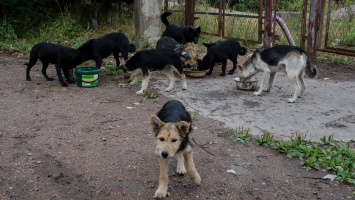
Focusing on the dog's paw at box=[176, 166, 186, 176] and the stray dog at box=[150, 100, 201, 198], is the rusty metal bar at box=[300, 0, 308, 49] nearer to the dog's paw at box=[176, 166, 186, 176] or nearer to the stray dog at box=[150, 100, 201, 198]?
the stray dog at box=[150, 100, 201, 198]

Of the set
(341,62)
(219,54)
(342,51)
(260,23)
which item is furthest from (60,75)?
(341,62)

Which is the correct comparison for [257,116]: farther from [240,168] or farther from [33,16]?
[33,16]

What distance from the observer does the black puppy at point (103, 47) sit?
8.16m

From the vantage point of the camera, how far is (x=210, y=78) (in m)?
8.95

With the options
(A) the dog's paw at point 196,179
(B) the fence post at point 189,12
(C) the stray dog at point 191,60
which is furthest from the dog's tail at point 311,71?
(B) the fence post at point 189,12

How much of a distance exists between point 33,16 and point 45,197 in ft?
35.6

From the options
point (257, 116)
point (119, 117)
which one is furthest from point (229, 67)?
point (119, 117)

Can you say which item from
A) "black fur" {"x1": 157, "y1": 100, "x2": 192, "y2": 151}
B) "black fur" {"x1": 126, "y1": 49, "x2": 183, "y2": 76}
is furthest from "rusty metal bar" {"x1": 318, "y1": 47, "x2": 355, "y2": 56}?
"black fur" {"x1": 157, "y1": 100, "x2": 192, "y2": 151}

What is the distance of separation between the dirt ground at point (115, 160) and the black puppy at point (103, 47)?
154 centimetres

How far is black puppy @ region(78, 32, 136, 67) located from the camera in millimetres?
8164

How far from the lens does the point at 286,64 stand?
721 centimetres

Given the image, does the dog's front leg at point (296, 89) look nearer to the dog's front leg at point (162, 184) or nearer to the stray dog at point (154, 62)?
the stray dog at point (154, 62)

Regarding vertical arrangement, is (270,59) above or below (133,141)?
above

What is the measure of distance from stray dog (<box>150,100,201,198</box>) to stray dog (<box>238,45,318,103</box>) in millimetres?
3592
